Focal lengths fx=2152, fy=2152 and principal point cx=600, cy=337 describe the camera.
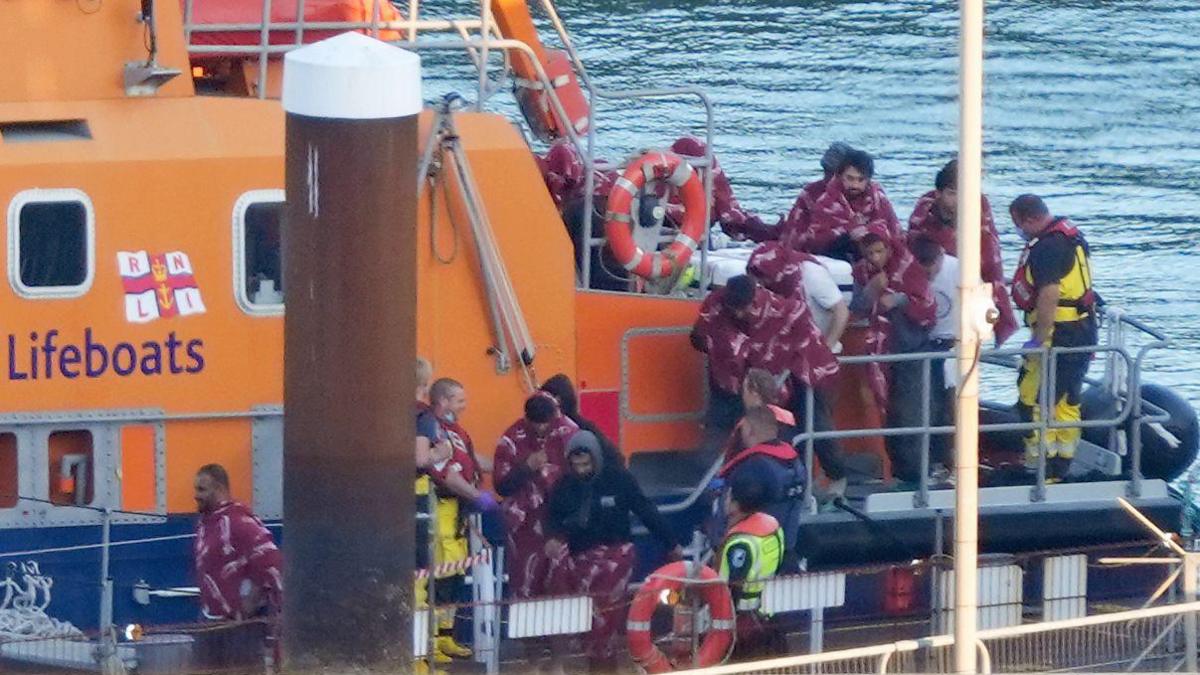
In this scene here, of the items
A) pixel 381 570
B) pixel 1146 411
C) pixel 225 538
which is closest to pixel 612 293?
pixel 225 538

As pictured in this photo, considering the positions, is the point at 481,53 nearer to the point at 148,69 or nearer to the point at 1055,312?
the point at 148,69

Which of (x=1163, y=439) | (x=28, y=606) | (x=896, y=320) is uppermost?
(x=896, y=320)

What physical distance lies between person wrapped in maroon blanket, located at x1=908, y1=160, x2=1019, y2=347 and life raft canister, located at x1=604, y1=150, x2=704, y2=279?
99 centimetres

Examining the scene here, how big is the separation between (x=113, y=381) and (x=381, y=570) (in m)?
2.68

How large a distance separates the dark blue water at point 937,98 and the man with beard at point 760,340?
10799 millimetres

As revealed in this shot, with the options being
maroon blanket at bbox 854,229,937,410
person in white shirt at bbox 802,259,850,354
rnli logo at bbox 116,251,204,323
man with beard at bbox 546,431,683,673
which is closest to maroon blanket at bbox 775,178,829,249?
maroon blanket at bbox 854,229,937,410

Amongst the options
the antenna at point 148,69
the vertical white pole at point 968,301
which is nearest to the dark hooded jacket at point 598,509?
the antenna at point 148,69

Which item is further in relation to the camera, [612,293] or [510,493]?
[612,293]

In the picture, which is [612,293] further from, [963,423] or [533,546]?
[963,423]

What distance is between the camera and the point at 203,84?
9.15 metres

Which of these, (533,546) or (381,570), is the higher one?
(381,570)

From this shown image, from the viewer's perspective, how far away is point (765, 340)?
341 inches

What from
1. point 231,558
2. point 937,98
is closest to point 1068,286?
point 231,558

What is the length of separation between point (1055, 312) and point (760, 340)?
1.43 meters
